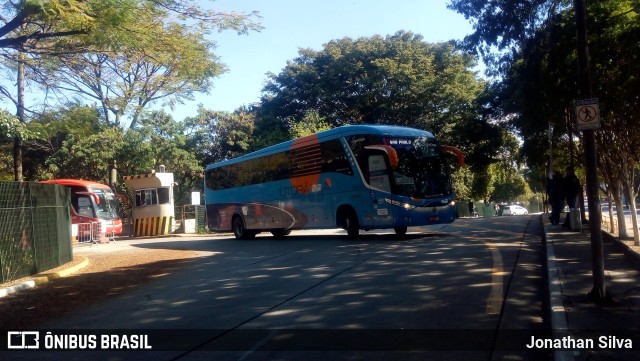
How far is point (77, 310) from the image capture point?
930 cm

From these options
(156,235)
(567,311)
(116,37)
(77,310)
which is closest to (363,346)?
(567,311)

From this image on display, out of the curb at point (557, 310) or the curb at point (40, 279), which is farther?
the curb at point (40, 279)

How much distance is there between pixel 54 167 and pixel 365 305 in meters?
33.5

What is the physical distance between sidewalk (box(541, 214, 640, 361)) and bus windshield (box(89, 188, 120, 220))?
2504 cm

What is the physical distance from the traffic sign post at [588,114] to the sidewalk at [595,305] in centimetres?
240

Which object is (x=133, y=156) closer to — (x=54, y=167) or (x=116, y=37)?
(x=54, y=167)

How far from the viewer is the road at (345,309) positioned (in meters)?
6.05

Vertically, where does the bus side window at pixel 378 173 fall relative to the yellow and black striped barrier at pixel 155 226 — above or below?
above

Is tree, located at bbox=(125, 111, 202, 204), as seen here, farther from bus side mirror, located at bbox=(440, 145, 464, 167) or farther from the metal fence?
bus side mirror, located at bbox=(440, 145, 464, 167)

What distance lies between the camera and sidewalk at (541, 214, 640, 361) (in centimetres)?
551

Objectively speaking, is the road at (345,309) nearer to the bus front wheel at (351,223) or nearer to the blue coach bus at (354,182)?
the blue coach bus at (354,182)

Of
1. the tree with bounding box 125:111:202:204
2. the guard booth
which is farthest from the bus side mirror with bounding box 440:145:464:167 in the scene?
the tree with bounding box 125:111:202:204

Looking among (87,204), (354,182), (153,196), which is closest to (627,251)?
(354,182)

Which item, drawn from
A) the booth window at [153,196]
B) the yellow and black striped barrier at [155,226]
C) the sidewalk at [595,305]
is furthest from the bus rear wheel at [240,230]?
the sidewalk at [595,305]
